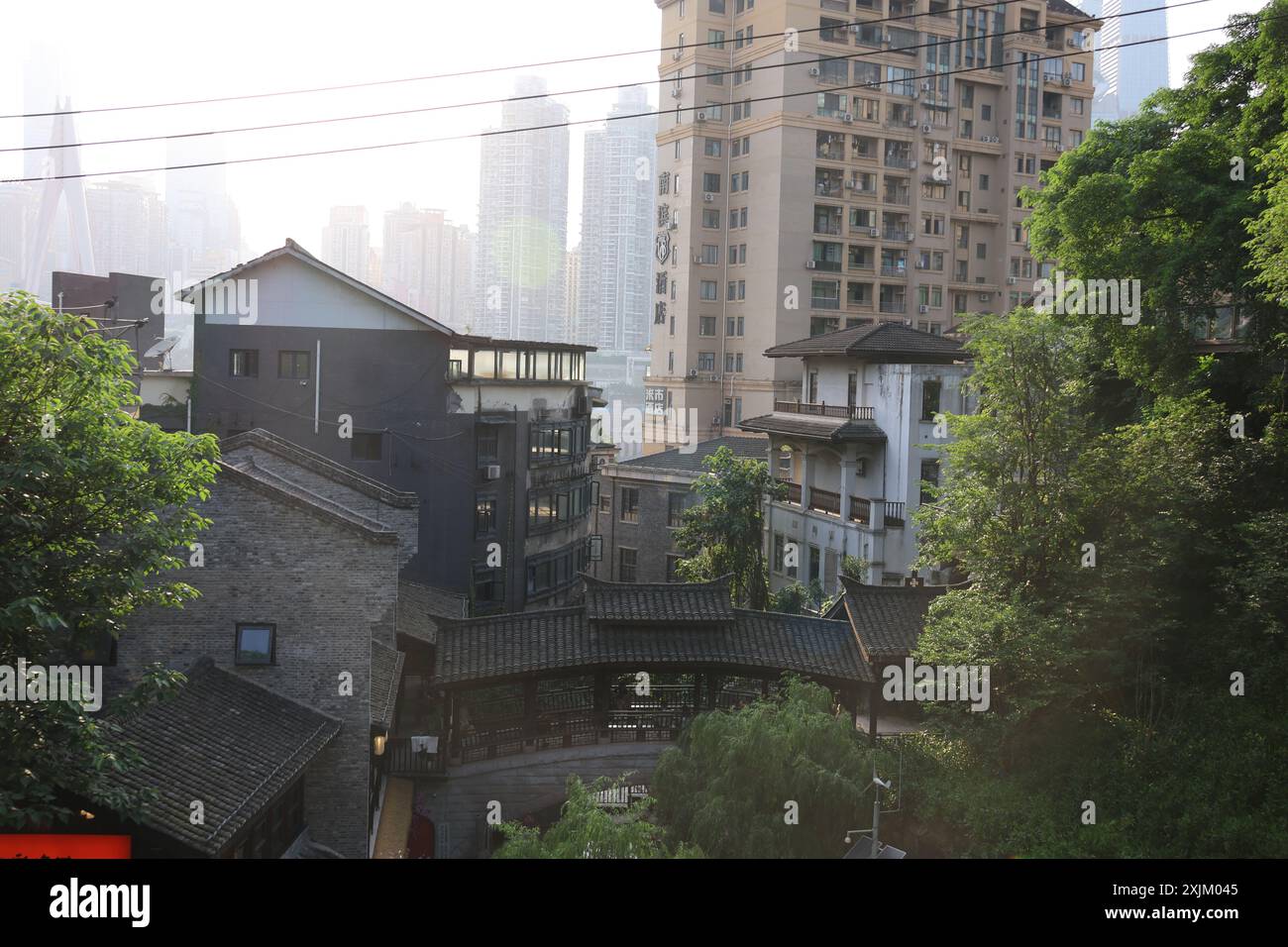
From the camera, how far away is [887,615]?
2369 cm

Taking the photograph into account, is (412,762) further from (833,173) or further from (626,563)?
(833,173)

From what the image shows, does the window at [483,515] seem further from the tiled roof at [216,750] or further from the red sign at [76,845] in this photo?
the red sign at [76,845]

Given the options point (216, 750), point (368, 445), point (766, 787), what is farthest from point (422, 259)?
point (216, 750)

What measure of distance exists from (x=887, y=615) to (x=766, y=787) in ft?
25.6

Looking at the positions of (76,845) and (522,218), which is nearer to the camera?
(76,845)

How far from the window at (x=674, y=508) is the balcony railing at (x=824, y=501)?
8237mm

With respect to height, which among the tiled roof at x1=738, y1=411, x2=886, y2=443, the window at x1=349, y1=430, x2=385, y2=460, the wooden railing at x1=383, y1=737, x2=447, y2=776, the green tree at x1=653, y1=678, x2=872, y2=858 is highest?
the tiled roof at x1=738, y1=411, x2=886, y2=443

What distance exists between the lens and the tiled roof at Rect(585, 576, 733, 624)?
74.8ft

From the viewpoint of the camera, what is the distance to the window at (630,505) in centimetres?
4878

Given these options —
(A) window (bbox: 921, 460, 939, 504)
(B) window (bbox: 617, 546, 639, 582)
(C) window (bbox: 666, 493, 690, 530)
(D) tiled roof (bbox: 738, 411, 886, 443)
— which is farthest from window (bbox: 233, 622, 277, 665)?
(B) window (bbox: 617, 546, 639, 582)

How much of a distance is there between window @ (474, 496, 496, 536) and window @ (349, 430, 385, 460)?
11.2ft

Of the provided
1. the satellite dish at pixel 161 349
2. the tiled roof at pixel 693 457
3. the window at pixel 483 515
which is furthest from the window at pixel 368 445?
the tiled roof at pixel 693 457

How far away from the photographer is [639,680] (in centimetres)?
2269

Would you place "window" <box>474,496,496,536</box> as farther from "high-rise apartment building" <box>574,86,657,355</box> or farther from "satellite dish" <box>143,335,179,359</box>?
"high-rise apartment building" <box>574,86,657,355</box>
